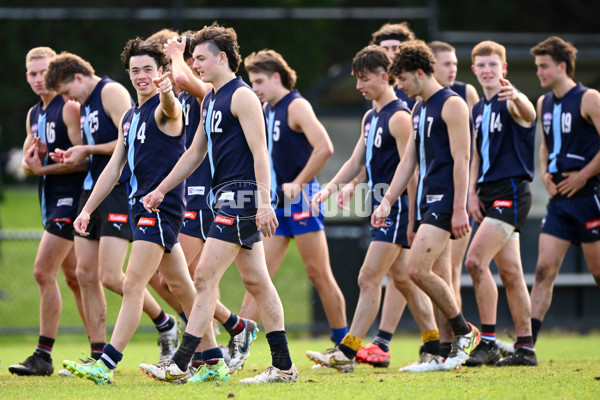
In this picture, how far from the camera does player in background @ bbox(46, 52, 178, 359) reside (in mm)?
7496

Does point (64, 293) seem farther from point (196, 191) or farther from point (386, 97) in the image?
point (386, 97)

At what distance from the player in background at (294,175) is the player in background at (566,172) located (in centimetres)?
185

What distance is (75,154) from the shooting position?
24.6ft

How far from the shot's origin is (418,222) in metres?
7.43

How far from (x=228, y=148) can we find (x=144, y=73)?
1.04 m

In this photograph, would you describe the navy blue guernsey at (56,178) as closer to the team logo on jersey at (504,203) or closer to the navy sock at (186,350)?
the navy sock at (186,350)

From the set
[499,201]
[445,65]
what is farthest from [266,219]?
[445,65]

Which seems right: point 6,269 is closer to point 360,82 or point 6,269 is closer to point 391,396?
point 360,82

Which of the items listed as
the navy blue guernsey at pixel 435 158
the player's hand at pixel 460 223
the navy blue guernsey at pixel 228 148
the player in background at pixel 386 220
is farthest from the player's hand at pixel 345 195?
the navy blue guernsey at pixel 228 148

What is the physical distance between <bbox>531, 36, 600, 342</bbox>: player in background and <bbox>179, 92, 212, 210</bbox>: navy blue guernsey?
9.89 ft

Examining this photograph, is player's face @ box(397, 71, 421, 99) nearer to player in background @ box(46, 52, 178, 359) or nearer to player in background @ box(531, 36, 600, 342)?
player in background @ box(531, 36, 600, 342)

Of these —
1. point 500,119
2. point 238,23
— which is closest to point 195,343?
point 500,119

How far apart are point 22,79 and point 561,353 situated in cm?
1209

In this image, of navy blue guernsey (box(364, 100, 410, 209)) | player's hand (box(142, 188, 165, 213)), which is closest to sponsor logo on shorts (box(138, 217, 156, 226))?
player's hand (box(142, 188, 165, 213))
